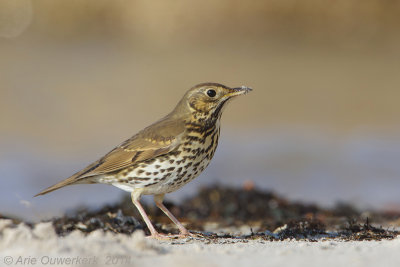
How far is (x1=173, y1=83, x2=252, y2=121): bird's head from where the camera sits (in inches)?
310

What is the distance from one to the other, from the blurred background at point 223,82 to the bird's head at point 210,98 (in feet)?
7.02

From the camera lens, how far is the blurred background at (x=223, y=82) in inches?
595

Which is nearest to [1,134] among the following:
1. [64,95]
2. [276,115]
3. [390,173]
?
[64,95]

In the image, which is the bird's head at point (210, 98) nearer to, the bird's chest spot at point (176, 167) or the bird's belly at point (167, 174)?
the bird's chest spot at point (176, 167)

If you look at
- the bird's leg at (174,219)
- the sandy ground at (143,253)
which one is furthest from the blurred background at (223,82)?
the sandy ground at (143,253)

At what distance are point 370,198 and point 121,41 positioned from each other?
76.8 ft

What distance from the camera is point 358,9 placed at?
117 ft

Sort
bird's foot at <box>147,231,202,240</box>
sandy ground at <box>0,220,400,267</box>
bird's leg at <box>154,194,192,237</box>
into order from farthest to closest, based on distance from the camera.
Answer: bird's leg at <box>154,194,192,237</box> < bird's foot at <box>147,231,202,240</box> < sandy ground at <box>0,220,400,267</box>

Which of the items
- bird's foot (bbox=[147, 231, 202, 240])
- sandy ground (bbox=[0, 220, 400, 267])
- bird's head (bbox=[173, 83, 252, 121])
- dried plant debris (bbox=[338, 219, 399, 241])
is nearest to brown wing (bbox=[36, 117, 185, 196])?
bird's head (bbox=[173, 83, 252, 121])

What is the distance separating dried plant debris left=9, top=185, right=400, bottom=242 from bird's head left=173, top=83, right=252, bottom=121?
4.52 feet

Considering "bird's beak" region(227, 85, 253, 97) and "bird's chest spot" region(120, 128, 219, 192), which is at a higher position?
"bird's beak" region(227, 85, 253, 97)

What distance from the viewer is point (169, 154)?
24.2 ft

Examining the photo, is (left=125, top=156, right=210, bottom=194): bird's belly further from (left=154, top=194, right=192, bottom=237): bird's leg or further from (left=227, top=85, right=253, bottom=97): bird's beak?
(left=227, top=85, right=253, bottom=97): bird's beak

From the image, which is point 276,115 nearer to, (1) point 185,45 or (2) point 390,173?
(2) point 390,173
